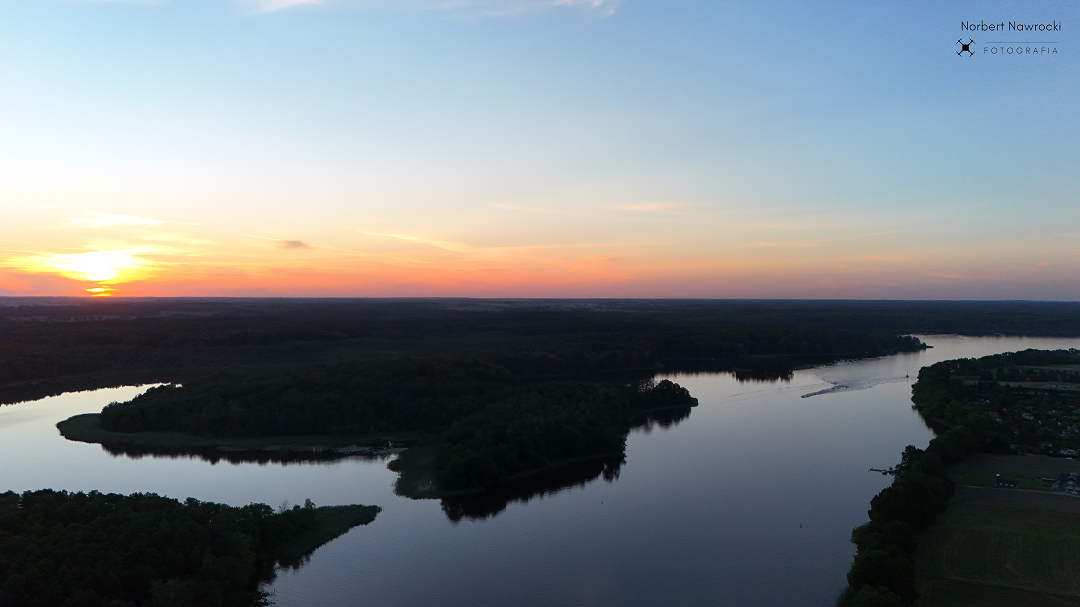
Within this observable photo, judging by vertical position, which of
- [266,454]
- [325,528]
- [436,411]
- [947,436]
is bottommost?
[325,528]

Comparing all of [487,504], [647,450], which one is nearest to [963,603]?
[487,504]

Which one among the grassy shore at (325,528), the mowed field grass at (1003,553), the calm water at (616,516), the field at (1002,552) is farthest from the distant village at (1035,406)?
the grassy shore at (325,528)

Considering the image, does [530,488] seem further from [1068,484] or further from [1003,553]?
[1068,484]

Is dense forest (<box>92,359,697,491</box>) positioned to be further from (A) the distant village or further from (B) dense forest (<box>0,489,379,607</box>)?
(A) the distant village

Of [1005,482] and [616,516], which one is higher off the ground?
[1005,482]

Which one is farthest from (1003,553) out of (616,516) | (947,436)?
(947,436)

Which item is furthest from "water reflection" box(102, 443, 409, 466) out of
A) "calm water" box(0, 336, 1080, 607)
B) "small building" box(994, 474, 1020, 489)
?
"small building" box(994, 474, 1020, 489)

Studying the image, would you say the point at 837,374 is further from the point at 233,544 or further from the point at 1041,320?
the point at 1041,320
